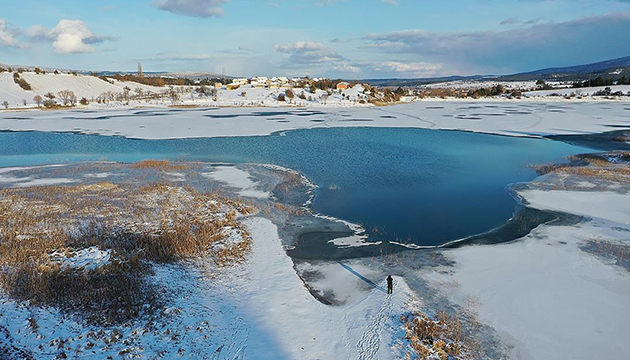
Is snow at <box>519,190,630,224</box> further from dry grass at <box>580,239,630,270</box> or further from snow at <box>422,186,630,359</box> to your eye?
dry grass at <box>580,239,630,270</box>

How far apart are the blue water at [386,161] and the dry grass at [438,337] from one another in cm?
311

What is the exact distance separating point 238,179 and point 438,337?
983 cm

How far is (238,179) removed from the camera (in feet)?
45.5

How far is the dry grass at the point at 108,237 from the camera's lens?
623cm

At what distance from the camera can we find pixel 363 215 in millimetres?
10430

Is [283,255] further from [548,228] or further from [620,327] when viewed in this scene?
[548,228]

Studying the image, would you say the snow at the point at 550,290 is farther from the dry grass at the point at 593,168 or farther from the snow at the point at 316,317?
the dry grass at the point at 593,168

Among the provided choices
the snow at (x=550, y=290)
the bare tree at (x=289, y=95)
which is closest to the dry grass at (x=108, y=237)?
the snow at (x=550, y=290)

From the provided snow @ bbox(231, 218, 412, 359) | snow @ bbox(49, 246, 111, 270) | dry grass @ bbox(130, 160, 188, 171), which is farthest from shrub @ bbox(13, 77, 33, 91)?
snow @ bbox(231, 218, 412, 359)

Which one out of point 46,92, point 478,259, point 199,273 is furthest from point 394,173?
point 46,92

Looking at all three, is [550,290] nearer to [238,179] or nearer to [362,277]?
[362,277]

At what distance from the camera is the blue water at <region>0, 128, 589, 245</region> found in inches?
408

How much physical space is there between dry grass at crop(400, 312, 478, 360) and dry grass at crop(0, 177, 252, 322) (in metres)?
3.84

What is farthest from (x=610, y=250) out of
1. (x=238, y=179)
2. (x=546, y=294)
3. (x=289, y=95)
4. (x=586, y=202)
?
(x=289, y=95)
